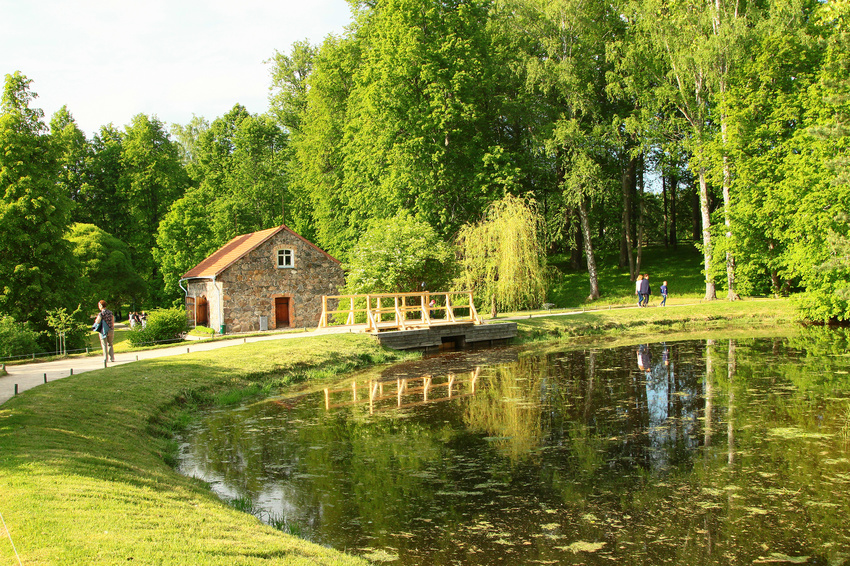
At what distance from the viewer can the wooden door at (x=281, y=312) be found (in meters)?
30.9

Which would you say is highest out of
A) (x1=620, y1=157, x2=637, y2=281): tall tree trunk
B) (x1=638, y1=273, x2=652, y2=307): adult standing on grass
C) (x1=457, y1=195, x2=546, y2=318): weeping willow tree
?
(x1=620, y1=157, x2=637, y2=281): tall tree trunk

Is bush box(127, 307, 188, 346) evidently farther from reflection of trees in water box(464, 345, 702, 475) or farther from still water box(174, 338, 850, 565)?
reflection of trees in water box(464, 345, 702, 475)

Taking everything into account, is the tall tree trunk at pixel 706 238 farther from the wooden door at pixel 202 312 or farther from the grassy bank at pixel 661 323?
the wooden door at pixel 202 312

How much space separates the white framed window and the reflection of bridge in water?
15981mm

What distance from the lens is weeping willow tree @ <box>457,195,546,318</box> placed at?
26500 mm

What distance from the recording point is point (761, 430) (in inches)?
370

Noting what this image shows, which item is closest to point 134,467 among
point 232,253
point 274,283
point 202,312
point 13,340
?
point 13,340

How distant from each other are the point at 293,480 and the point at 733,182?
87.8 ft

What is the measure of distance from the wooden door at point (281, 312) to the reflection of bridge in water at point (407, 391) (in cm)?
1578

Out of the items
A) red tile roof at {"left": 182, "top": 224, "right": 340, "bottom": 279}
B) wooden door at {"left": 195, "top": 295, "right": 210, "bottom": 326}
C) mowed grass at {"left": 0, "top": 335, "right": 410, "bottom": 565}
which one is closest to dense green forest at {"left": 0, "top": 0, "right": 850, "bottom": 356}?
red tile roof at {"left": 182, "top": 224, "right": 340, "bottom": 279}

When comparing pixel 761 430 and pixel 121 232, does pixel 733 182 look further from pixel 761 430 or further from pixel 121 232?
pixel 121 232

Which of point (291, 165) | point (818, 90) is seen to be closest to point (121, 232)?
point (291, 165)

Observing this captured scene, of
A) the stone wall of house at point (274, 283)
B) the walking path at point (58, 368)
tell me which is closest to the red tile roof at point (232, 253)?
the stone wall of house at point (274, 283)

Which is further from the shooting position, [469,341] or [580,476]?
[469,341]
